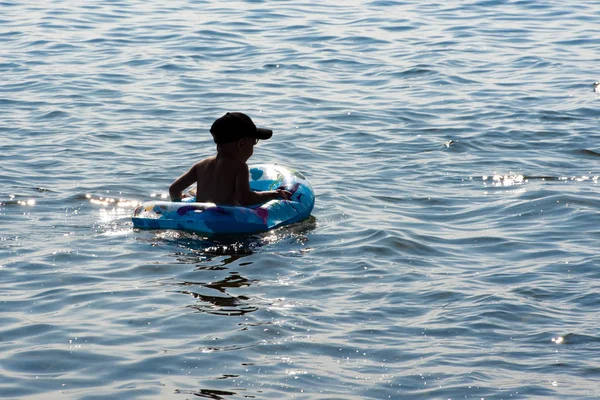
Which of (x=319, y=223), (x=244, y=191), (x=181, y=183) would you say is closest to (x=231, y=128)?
(x=244, y=191)

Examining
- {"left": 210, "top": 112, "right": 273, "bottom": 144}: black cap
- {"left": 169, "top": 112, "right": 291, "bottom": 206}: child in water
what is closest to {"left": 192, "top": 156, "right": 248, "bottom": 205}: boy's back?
{"left": 169, "top": 112, "right": 291, "bottom": 206}: child in water

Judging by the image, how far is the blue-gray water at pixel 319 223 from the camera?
19.3ft

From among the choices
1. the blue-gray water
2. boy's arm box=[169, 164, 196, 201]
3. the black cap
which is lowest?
the blue-gray water

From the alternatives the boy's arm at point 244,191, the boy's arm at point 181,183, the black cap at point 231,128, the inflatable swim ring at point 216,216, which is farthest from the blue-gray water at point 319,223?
the black cap at point 231,128

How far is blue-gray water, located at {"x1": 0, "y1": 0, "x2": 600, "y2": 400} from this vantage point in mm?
5891

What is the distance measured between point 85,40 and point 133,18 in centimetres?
266

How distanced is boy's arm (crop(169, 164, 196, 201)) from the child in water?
0.18 feet

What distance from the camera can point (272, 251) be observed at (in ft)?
26.5

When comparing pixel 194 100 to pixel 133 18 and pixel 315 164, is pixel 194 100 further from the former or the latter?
pixel 133 18

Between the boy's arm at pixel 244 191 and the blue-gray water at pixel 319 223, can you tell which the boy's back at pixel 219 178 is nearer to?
the boy's arm at pixel 244 191

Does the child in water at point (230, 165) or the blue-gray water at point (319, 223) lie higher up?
the child in water at point (230, 165)

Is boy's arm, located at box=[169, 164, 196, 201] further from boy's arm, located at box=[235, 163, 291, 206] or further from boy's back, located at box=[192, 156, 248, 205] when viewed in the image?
boy's arm, located at box=[235, 163, 291, 206]

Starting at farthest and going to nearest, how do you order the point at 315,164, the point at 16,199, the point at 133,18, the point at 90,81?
1. the point at 133,18
2. the point at 90,81
3. the point at 315,164
4. the point at 16,199

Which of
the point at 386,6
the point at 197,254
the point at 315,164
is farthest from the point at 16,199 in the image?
the point at 386,6
